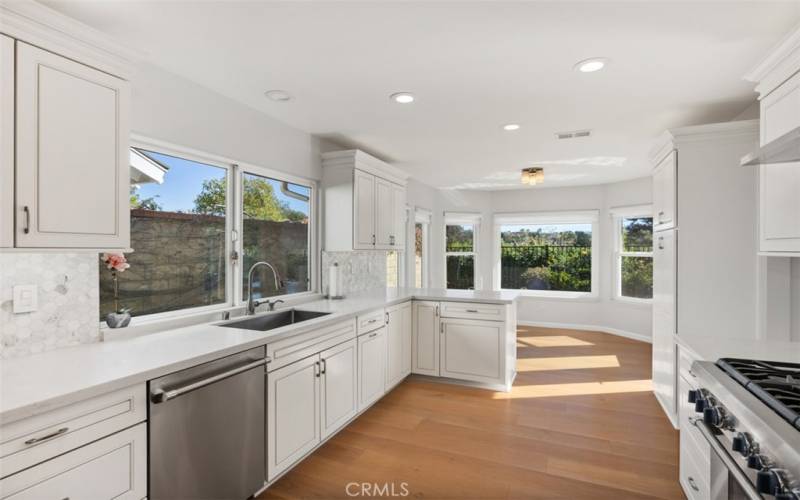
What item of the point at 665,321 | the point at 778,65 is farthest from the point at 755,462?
the point at 665,321

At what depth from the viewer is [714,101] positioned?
2760 mm

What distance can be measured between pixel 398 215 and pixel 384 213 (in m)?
0.35

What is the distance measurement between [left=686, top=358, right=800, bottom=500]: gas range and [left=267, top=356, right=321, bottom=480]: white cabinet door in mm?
1951

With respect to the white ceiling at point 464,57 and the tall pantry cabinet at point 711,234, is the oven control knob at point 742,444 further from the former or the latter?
the tall pantry cabinet at point 711,234

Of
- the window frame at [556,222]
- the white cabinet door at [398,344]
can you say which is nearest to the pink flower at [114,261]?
the white cabinet door at [398,344]

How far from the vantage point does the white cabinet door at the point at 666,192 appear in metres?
2.96

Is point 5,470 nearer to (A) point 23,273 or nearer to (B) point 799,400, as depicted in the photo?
(A) point 23,273

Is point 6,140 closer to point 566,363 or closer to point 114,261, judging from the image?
point 114,261

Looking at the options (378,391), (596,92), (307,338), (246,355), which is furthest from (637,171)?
(246,355)

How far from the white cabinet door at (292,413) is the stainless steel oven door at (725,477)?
195 cm

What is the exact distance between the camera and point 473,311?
3.76m

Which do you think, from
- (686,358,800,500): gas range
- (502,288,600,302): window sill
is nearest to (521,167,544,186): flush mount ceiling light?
(502,288,600,302): window sill

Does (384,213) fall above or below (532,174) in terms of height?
below
